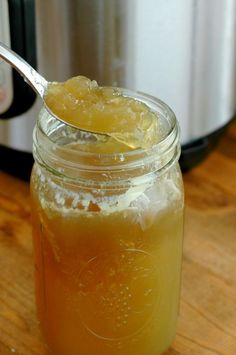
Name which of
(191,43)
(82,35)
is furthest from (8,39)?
(191,43)

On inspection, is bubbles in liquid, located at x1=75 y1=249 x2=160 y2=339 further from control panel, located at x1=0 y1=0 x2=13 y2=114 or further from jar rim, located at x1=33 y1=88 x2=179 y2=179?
control panel, located at x1=0 y1=0 x2=13 y2=114

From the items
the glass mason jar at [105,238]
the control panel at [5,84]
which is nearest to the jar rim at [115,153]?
the glass mason jar at [105,238]

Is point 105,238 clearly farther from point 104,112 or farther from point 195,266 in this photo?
point 195,266

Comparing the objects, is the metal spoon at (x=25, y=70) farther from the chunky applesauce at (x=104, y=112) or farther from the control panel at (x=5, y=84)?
the control panel at (x=5, y=84)

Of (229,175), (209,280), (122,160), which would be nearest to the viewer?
(122,160)

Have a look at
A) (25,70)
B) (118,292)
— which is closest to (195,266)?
(118,292)

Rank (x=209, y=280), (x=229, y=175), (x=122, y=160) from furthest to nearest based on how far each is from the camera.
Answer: (x=229, y=175) < (x=209, y=280) < (x=122, y=160)

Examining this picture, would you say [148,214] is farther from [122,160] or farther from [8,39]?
[8,39]
